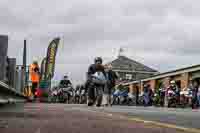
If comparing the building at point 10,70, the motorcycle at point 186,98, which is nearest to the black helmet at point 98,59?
the building at point 10,70

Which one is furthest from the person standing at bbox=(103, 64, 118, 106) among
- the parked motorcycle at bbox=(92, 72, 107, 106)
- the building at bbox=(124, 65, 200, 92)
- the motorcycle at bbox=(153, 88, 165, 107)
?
the building at bbox=(124, 65, 200, 92)

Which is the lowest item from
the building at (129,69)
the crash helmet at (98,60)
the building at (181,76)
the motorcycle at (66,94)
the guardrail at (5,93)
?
the guardrail at (5,93)

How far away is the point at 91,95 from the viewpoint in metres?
18.3

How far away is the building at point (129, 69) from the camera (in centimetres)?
9416

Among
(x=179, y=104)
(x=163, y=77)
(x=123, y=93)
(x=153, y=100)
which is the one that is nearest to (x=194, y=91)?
(x=179, y=104)

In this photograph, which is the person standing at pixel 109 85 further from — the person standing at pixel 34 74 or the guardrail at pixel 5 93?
the guardrail at pixel 5 93

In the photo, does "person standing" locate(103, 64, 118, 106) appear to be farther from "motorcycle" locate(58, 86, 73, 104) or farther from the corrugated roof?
the corrugated roof

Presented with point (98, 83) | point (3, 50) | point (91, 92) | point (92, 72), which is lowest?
point (91, 92)

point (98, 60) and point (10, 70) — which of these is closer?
point (98, 60)

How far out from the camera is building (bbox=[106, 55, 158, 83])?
3707 inches

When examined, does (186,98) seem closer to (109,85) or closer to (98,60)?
(109,85)

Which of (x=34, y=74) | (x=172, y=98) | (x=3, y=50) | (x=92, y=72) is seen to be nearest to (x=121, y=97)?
(x=172, y=98)

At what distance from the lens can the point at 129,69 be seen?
320 ft

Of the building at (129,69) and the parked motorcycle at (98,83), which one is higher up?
the building at (129,69)
